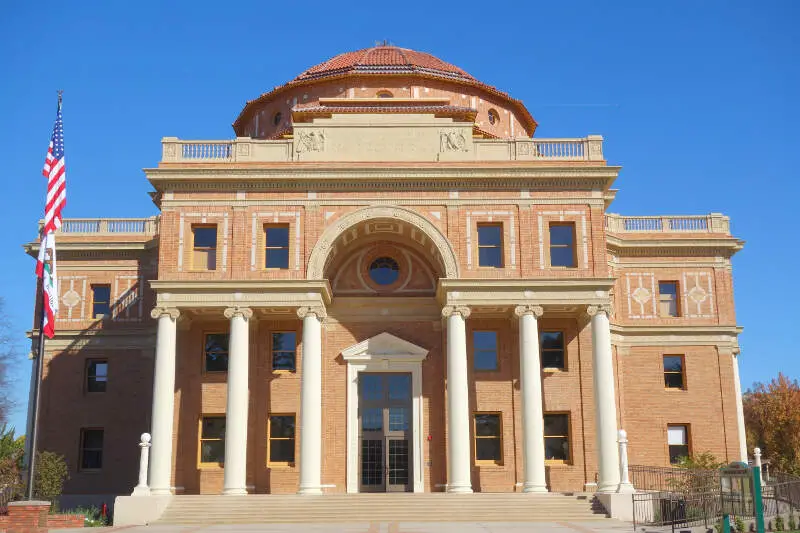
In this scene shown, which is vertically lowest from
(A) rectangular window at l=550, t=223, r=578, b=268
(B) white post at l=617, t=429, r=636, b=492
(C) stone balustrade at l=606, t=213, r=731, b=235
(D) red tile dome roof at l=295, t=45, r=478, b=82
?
(B) white post at l=617, t=429, r=636, b=492

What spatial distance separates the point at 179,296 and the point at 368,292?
874 cm

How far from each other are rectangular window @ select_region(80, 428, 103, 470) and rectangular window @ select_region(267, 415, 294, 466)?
32.1 ft

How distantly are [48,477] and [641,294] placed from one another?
28.6m

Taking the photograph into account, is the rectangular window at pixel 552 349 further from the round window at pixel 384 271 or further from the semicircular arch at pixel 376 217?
the round window at pixel 384 271

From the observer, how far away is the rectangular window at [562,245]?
38.6 metres

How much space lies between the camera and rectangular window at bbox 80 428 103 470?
4381 cm

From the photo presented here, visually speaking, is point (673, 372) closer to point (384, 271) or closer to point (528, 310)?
point (528, 310)

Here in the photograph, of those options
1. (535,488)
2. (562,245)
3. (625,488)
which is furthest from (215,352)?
(625,488)

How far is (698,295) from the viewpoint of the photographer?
45375 mm

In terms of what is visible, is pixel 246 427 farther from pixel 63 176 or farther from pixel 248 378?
pixel 63 176

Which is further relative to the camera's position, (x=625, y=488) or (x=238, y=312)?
(x=238, y=312)

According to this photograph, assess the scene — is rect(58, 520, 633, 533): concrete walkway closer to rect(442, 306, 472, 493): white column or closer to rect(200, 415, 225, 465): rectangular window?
rect(442, 306, 472, 493): white column

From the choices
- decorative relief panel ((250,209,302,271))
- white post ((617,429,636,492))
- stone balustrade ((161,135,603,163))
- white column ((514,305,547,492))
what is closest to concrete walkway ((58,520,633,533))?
white post ((617,429,636,492))

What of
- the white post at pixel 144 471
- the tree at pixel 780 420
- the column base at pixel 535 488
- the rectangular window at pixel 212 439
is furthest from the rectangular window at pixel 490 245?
the tree at pixel 780 420
